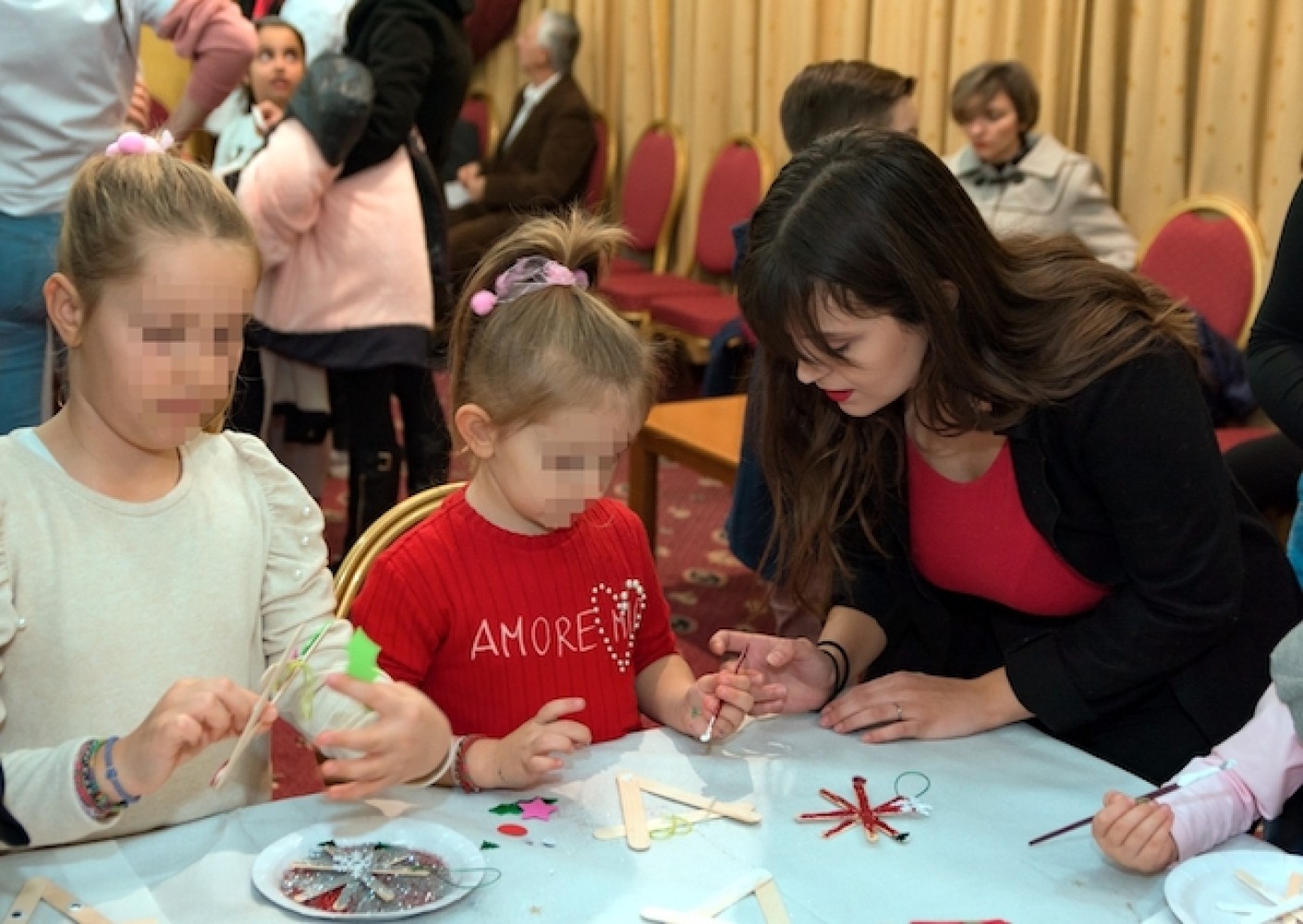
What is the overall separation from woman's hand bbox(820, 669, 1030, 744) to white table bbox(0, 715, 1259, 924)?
0.05 m

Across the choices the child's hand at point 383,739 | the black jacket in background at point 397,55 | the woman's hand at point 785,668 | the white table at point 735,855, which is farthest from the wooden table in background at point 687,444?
the child's hand at point 383,739

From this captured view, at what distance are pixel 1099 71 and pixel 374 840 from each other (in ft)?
13.2

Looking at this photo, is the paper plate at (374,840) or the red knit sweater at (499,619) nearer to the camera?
the paper plate at (374,840)

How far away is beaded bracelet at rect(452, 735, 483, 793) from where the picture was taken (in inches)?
58.6

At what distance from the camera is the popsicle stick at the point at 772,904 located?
1272 mm

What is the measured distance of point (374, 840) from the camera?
1364 mm

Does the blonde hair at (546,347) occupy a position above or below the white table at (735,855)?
above

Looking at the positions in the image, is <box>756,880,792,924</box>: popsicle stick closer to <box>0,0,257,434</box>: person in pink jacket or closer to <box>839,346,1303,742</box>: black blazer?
<box>839,346,1303,742</box>: black blazer

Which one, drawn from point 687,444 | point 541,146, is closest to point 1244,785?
point 687,444

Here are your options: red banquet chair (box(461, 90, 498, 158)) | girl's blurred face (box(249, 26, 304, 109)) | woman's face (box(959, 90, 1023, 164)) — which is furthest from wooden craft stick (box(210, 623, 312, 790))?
red banquet chair (box(461, 90, 498, 158))

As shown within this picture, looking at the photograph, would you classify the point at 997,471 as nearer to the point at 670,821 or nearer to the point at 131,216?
the point at 670,821

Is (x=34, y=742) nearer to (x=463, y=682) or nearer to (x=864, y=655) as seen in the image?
(x=463, y=682)

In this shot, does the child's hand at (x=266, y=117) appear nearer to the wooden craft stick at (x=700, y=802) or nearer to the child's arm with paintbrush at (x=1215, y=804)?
the wooden craft stick at (x=700, y=802)

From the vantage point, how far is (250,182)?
3.29m
